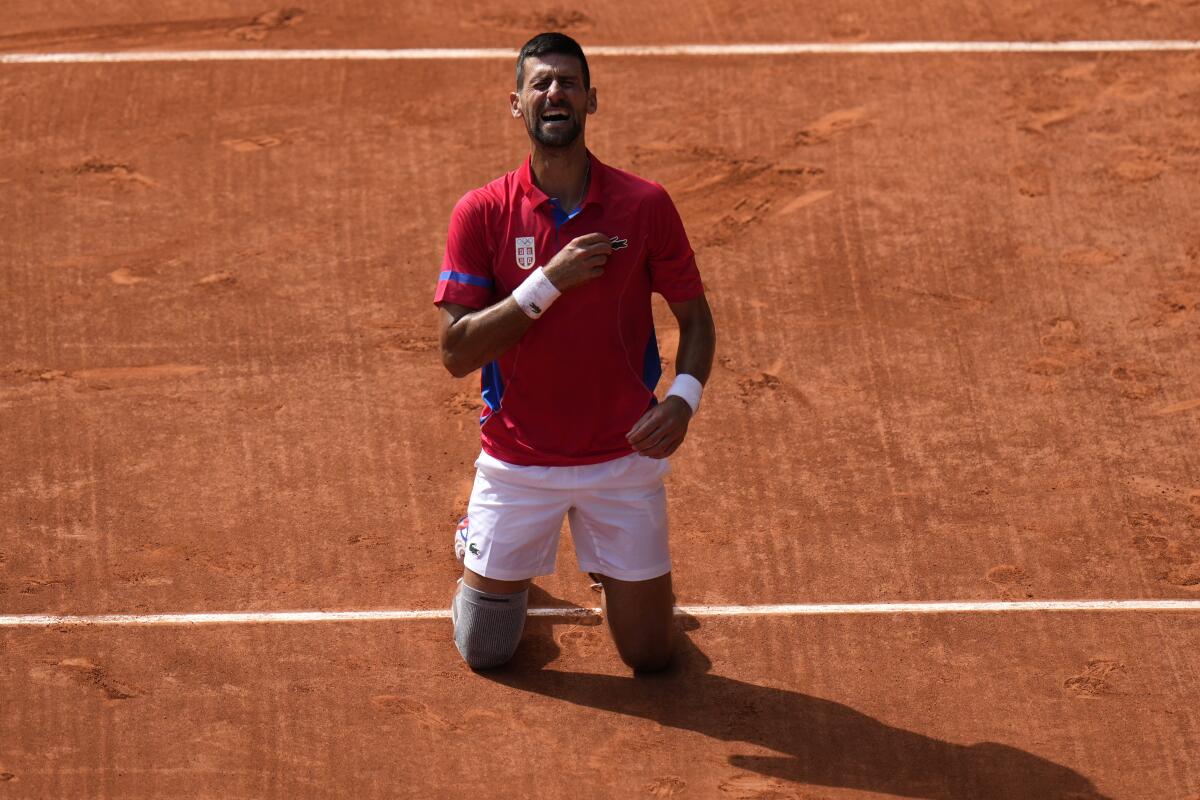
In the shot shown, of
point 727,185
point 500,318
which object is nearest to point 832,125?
point 727,185

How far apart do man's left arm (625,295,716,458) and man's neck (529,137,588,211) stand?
1.91 feet

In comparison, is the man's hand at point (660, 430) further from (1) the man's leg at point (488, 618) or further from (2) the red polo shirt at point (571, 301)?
(1) the man's leg at point (488, 618)

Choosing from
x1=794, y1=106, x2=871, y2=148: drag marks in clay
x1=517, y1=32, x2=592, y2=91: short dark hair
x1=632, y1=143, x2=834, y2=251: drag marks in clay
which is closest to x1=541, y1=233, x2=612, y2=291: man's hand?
x1=517, y1=32, x2=592, y2=91: short dark hair

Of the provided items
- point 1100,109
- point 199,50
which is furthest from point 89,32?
point 1100,109

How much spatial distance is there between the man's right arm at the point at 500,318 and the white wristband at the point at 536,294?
0.05 feet

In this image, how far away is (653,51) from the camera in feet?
36.7

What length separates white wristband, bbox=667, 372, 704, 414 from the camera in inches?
255

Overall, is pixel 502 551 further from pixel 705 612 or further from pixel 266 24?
pixel 266 24

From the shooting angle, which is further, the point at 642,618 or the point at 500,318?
the point at 642,618

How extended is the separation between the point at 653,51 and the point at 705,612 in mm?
4879

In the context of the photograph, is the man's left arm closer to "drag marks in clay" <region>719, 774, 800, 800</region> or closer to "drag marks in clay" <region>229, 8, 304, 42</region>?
"drag marks in clay" <region>719, 774, 800, 800</region>

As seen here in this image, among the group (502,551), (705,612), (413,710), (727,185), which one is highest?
(502,551)

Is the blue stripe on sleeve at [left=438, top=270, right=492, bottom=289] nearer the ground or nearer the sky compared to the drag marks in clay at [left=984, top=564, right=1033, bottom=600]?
nearer the sky

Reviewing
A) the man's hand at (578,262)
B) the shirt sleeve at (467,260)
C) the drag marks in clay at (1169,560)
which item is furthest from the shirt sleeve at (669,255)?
the drag marks in clay at (1169,560)
